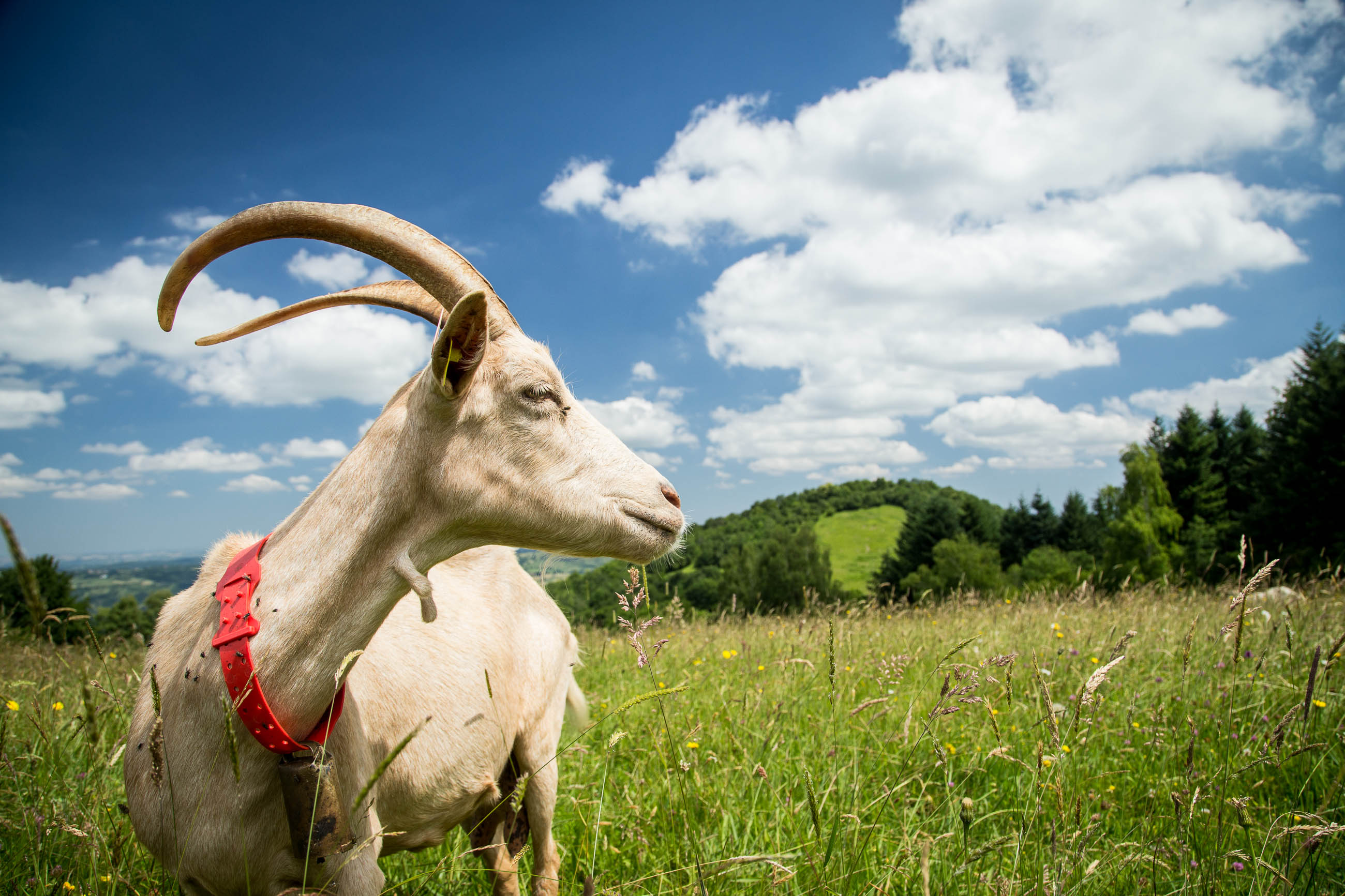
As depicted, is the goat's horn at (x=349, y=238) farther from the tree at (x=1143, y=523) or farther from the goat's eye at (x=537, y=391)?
the tree at (x=1143, y=523)

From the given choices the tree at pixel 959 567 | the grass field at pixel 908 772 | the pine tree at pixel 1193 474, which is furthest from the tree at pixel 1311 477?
the grass field at pixel 908 772

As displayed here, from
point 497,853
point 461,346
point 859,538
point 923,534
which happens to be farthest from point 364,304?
point 859,538

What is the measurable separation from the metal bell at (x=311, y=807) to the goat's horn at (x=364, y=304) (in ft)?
4.72

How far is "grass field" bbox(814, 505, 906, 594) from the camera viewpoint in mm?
87500

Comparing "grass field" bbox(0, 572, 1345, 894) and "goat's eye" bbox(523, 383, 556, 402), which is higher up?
"goat's eye" bbox(523, 383, 556, 402)

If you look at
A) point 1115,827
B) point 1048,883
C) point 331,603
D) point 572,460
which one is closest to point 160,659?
point 331,603

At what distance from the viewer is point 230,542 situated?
2.44 metres

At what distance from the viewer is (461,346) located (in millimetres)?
1851

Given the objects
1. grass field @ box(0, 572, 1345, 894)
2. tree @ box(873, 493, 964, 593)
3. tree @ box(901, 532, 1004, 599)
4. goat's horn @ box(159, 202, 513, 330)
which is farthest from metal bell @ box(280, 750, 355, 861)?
tree @ box(873, 493, 964, 593)

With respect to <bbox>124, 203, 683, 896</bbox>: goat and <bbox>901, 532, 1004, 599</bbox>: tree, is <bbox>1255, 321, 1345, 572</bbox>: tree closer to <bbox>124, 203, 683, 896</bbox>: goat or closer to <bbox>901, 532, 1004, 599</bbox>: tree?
<bbox>901, 532, 1004, 599</bbox>: tree

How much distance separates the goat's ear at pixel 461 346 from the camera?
1.70m

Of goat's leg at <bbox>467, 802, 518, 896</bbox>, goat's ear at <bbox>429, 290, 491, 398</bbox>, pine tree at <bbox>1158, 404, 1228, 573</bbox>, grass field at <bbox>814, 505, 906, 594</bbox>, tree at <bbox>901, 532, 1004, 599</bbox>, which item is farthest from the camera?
grass field at <bbox>814, 505, 906, 594</bbox>

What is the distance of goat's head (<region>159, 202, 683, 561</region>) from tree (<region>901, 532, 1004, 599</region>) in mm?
51662

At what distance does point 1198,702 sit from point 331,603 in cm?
522
